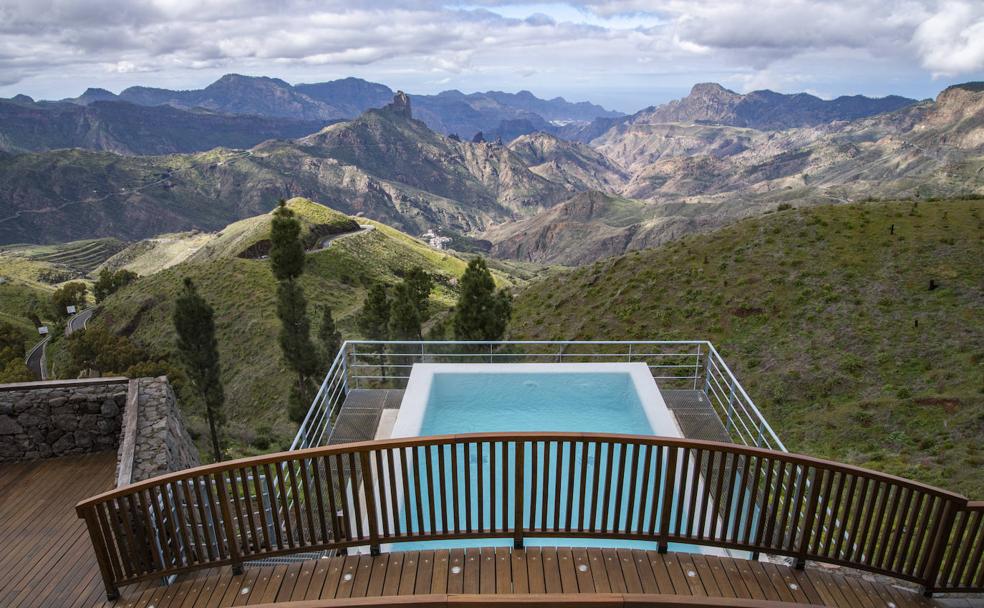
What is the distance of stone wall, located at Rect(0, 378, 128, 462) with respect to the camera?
924 cm

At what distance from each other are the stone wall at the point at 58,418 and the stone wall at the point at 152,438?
1.61 feet

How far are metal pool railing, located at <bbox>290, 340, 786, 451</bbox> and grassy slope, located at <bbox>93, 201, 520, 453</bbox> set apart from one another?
35.9ft

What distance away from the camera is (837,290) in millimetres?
21031

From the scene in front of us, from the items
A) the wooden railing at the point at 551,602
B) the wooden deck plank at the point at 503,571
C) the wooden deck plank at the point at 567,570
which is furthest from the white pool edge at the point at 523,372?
the wooden railing at the point at 551,602

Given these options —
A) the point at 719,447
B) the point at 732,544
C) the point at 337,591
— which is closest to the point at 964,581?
the point at 732,544

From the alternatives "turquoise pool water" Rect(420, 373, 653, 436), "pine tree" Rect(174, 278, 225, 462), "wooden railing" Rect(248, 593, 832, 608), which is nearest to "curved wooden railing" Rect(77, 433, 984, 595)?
"wooden railing" Rect(248, 593, 832, 608)

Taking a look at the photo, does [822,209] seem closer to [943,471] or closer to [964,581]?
[943,471]

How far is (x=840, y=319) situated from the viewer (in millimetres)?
19359

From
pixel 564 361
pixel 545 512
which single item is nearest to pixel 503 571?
pixel 545 512

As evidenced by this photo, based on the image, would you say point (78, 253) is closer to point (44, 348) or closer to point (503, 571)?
point (44, 348)

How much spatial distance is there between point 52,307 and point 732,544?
291 feet

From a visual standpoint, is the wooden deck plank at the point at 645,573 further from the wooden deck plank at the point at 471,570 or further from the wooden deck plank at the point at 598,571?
the wooden deck plank at the point at 471,570

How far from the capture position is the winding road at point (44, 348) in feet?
175

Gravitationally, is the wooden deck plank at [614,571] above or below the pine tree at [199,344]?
above
